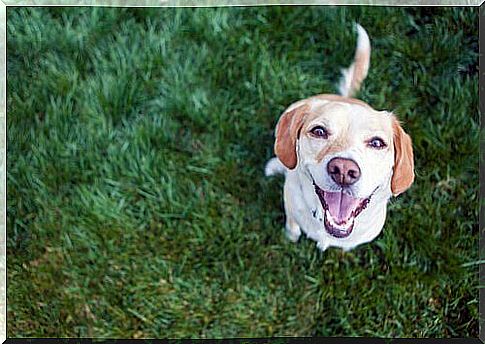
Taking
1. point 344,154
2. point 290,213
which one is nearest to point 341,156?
point 344,154

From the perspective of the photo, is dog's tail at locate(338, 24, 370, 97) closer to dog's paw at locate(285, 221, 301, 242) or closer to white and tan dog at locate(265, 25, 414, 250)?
white and tan dog at locate(265, 25, 414, 250)

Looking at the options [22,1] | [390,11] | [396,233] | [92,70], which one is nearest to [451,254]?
[396,233]

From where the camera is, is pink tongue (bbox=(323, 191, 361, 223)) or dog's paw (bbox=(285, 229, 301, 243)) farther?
dog's paw (bbox=(285, 229, 301, 243))

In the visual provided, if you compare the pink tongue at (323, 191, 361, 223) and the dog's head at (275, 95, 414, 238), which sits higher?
the dog's head at (275, 95, 414, 238)

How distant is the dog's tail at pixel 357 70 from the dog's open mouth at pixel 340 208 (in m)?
0.32

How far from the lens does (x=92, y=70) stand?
1995mm

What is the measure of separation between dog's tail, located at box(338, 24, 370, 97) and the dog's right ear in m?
0.23

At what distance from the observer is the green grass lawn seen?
1.95 meters

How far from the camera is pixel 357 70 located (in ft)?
6.42

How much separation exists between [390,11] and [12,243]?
3.92 ft

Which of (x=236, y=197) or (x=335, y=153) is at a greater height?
(x=335, y=153)

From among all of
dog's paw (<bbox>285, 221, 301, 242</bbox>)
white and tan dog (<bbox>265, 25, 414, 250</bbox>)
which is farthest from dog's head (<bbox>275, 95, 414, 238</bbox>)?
dog's paw (<bbox>285, 221, 301, 242</bbox>)

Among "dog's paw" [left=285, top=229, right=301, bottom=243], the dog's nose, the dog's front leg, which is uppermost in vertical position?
the dog's nose

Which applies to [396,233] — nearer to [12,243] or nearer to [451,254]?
[451,254]
